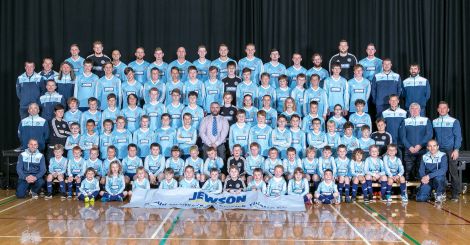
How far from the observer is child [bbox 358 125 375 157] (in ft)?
33.6

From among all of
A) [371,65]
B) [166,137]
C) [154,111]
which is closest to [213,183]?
[166,137]

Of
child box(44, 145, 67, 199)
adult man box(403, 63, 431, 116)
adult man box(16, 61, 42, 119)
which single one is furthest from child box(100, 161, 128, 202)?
adult man box(403, 63, 431, 116)

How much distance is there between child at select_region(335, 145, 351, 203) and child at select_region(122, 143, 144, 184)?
11.0ft

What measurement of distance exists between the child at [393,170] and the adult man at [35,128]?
6.15m

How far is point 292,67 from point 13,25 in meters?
6.13

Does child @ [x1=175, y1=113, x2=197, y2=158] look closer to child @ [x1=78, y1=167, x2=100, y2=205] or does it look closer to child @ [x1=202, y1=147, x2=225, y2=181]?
child @ [x1=202, y1=147, x2=225, y2=181]

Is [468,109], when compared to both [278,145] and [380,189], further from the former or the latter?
[278,145]

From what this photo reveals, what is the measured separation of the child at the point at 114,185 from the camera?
9.61 meters

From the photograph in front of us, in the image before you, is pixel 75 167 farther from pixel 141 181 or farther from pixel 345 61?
pixel 345 61

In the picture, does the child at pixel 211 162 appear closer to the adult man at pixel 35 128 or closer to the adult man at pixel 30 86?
the adult man at pixel 35 128

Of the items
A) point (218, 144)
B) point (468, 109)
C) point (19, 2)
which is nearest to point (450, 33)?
point (468, 109)

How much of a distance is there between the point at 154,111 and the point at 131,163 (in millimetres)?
1132

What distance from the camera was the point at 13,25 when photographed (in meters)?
12.8

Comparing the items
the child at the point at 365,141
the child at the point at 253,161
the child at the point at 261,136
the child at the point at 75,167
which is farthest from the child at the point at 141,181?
the child at the point at 365,141
